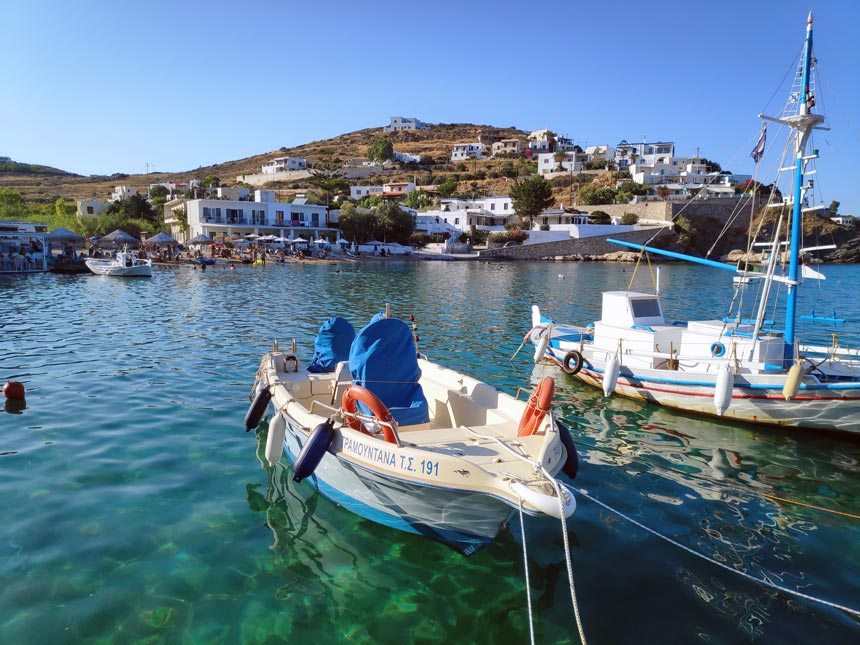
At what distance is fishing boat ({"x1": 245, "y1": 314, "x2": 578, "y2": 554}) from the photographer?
6.58 meters

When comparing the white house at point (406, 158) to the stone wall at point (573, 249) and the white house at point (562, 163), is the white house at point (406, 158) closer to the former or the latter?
the white house at point (562, 163)

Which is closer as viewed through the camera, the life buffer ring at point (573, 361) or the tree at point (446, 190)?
the life buffer ring at point (573, 361)

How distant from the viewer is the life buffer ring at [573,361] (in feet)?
53.8

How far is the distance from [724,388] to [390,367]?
8154 mm

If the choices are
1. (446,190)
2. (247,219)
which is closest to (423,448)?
(247,219)

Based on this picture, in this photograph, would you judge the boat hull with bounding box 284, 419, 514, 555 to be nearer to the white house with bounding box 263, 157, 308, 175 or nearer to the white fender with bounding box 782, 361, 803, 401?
the white fender with bounding box 782, 361, 803, 401

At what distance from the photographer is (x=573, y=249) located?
88.8 metres

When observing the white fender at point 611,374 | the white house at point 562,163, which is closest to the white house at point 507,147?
the white house at point 562,163

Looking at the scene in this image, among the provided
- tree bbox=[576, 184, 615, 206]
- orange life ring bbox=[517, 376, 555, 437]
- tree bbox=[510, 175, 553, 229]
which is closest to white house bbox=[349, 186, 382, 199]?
tree bbox=[510, 175, 553, 229]

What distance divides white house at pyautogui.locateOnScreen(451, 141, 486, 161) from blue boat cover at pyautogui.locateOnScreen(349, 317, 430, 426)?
165 metres

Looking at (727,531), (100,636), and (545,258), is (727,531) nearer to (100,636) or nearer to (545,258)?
(100,636)

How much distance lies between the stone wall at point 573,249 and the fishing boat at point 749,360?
231 ft

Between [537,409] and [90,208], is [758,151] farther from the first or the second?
[90,208]

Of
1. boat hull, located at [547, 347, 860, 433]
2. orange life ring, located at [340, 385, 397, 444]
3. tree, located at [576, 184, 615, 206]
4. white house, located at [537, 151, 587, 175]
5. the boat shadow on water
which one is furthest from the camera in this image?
white house, located at [537, 151, 587, 175]
